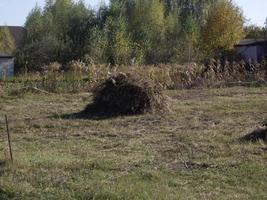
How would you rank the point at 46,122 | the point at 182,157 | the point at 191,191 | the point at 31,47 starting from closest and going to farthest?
the point at 191,191 < the point at 182,157 < the point at 46,122 < the point at 31,47

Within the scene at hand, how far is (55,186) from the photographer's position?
7.63m

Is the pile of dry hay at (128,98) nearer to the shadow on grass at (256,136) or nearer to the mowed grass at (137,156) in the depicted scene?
the mowed grass at (137,156)

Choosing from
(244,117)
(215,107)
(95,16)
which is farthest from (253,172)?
(95,16)

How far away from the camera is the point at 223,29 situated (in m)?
43.0

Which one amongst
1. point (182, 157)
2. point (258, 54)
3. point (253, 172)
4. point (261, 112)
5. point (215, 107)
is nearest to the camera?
point (253, 172)

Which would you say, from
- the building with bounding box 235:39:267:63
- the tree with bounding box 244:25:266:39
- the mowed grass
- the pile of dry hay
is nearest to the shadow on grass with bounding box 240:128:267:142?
the mowed grass

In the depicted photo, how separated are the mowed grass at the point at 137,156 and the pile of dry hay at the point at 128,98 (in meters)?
0.61

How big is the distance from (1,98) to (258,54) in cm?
2709

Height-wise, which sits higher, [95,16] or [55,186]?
[95,16]

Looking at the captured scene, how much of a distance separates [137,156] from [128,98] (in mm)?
6515

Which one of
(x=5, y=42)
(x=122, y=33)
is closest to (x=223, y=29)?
(x=122, y=33)

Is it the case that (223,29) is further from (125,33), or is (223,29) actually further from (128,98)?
(128,98)

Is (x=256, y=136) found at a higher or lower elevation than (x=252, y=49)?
lower

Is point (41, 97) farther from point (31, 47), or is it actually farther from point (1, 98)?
point (31, 47)
